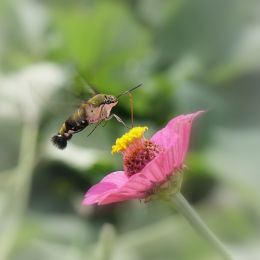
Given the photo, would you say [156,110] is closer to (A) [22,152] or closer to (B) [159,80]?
(B) [159,80]

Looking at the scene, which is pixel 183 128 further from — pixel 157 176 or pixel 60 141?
pixel 60 141

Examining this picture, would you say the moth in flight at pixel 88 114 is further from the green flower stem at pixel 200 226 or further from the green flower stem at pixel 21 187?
the green flower stem at pixel 21 187

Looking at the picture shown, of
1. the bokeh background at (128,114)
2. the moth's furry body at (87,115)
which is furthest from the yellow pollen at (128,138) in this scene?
the bokeh background at (128,114)

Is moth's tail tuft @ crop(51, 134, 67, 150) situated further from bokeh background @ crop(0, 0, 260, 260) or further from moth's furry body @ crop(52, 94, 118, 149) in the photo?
bokeh background @ crop(0, 0, 260, 260)

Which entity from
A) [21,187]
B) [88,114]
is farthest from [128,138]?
[21,187]

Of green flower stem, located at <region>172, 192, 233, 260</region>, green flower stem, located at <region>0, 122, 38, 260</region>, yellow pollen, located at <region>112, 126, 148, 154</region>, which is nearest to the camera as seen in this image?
green flower stem, located at <region>172, 192, 233, 260</region>

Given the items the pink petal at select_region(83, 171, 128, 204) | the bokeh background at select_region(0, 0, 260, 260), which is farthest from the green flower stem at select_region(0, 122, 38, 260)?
the pink petal at select_region(83, 171, 128, 204)

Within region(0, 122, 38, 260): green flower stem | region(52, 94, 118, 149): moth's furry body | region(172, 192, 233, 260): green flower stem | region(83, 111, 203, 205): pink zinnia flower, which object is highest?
region(0, 122, 38, 260): green flower stem
